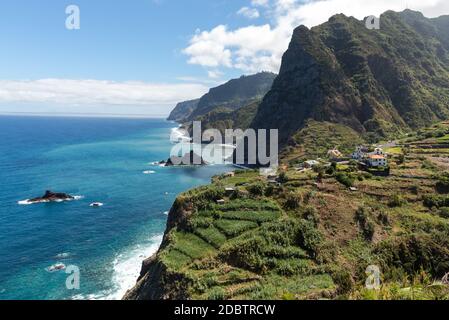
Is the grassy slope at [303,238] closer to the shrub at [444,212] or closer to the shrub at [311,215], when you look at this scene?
the shrub at [311,215]

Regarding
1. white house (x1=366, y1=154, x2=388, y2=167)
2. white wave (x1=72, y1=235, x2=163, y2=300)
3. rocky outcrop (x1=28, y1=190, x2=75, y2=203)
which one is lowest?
white wave (x1=72, y1=235, x2=163, y2=300)

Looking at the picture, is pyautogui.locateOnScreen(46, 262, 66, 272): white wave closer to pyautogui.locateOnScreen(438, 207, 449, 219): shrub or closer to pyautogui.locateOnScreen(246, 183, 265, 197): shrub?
pyautogui.locateOnScreen(246, 183, 265, 197): shrub

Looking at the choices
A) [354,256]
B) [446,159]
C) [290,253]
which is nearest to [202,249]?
[290,253]

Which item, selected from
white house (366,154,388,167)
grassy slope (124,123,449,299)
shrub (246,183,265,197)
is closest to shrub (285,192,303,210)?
grassy slope (124,123,449,299)

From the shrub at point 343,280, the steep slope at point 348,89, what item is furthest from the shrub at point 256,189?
the steep slope at point 348,89

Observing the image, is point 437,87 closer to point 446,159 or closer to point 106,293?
point 446,159

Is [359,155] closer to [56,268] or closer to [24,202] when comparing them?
[56,268]

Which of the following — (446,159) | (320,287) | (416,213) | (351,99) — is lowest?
(320,287)
